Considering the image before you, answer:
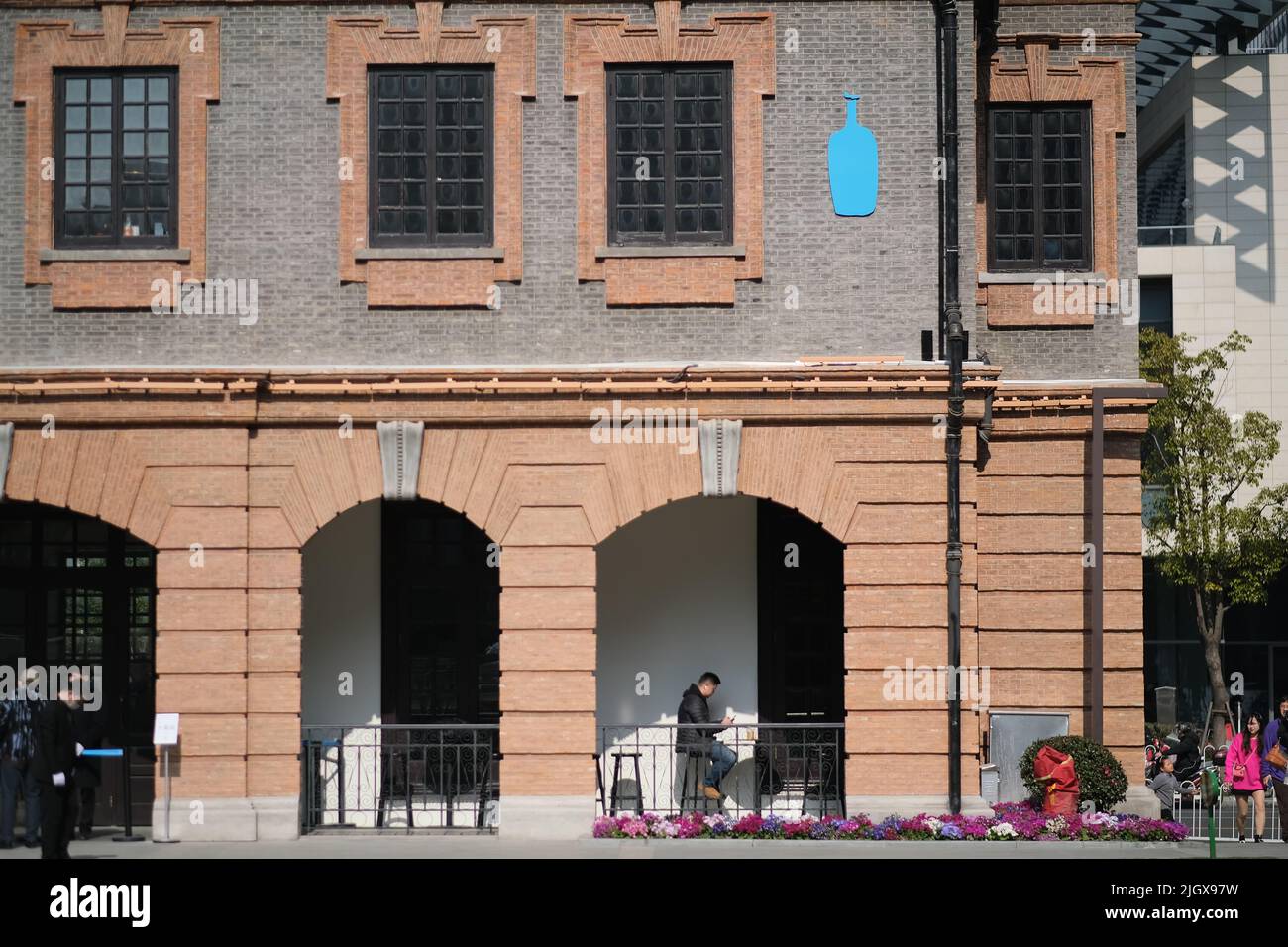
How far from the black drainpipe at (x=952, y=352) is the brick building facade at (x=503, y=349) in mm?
160

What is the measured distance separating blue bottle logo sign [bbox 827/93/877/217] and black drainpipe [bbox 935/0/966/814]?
81cm

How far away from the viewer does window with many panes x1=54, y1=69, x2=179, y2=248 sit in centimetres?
2073

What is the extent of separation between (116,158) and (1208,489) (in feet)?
73.4

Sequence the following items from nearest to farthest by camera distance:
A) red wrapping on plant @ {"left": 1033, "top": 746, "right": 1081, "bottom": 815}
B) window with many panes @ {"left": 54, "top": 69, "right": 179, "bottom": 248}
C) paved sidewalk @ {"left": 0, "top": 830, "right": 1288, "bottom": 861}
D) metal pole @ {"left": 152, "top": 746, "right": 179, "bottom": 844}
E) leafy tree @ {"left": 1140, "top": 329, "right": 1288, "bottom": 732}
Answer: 1. paved sidewalk @ {"left": 0, "top": 830, "right": 1288, "bottom": 861}
2. metal pole @ {"left": 152, "top": 746, "right": 179, "bottom": 844}
3. red wrapping on plant @ {"left": 1033, "top": 746, "right": 1081, "bottom": 815}
4. window with many panes @ {"left": 54, "top": 69, "right": 179, "bottom": 248}
5. leafy tree @ {"left": 1140, "top": 329, "right": 1288, "bottom": 732}

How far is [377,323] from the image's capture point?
807 inches

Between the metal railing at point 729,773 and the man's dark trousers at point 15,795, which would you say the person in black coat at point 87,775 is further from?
the metal railing at point 729,773

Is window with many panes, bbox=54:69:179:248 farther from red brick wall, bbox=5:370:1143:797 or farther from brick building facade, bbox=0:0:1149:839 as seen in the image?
red brick wall, bbox=5:370:1143:797

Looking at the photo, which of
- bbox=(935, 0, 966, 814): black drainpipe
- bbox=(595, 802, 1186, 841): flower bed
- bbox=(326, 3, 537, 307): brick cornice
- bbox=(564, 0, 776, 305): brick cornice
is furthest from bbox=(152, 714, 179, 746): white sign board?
bbox=(935, 0, 966, 814): black drainpipe

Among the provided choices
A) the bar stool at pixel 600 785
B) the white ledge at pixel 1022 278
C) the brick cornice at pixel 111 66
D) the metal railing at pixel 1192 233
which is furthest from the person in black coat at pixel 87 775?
the metal railing at pixel 1192 233

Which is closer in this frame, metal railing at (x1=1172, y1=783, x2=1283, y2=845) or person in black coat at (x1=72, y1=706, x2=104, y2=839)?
person in black coat at (x1=72, y1=706, x2=104, y2=839)

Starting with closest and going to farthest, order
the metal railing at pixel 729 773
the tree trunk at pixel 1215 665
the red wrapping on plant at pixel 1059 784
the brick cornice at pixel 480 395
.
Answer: the brick cornice at pixel 480 395 → the red wrapping on plant at pixel 1059 784 → the metal railing at pixel 729 773 → the tree trunk at pixel 1215 665

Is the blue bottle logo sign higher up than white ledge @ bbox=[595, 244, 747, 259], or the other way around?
the blue bottle logo sign

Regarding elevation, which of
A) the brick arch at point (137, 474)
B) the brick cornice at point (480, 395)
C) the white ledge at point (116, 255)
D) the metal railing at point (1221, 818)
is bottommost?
the metal railing at point (1221, 818)

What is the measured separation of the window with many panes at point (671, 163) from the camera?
67.6 feet
